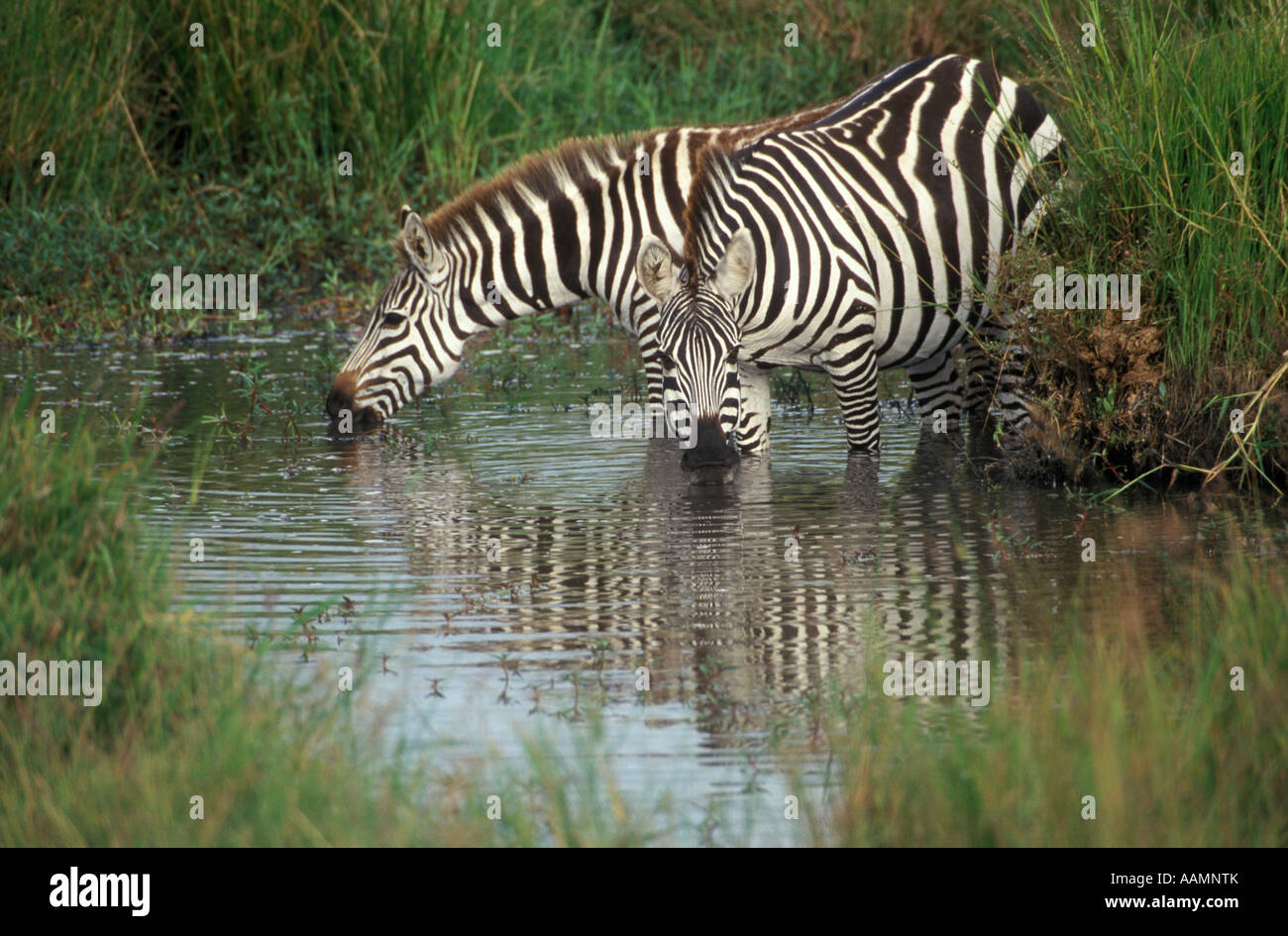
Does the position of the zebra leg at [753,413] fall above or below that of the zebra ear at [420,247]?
below

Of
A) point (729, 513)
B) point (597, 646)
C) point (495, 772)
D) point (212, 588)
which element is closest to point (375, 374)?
point (729, 513)

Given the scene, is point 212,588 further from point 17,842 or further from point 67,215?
point 67,215

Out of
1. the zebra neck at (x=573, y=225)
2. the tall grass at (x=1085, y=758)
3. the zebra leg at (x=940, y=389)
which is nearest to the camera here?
the tall grass at (x=1085, y=758)

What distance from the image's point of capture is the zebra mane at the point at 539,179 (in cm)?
962

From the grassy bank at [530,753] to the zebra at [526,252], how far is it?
152 inches

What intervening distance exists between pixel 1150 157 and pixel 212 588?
4.35 m

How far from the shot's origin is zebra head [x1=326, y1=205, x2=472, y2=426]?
9648 millimetres

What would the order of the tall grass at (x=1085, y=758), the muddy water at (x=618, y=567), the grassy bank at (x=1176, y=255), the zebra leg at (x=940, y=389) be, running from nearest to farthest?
the tall grass at (x=1085, y=758)
the muddy water at (x=618, y=567)
the grassy bank at (x=1176, y=255)
the zebra leg at (x=940, y=389)

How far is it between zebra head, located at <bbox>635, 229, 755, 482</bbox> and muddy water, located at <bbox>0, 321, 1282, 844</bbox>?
254mm

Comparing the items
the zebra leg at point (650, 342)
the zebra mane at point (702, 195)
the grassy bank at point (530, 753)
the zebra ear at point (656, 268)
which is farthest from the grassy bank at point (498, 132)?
the grassy bank at point (530, 753)

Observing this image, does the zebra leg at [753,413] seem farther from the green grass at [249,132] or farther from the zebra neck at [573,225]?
the green grass at [249,132]

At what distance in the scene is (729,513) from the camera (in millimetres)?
8195

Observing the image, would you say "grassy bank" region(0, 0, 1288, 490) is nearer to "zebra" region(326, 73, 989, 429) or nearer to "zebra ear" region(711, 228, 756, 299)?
"zebra ear" region(711, 228, 756, 299)

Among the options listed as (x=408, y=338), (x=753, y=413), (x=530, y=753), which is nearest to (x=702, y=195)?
(x=753, y=413)
